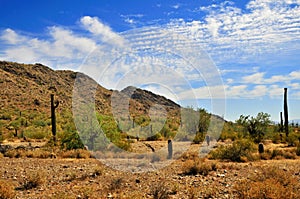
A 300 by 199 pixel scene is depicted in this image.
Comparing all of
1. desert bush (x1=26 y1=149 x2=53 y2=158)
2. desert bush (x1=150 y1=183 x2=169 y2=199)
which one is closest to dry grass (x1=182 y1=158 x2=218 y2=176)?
desert bush (x1=150 y1=183 x2=169 y2=199)

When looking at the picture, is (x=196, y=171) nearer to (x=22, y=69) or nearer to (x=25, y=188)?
(x=25, y=188)

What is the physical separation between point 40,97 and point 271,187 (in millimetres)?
66681

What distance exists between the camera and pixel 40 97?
71812 millimetres

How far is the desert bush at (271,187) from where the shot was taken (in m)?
9.62

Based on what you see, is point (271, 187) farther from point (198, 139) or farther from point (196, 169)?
point (198, 139)

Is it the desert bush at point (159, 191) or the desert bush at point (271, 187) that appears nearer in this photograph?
the desert bush at point (271, 187)

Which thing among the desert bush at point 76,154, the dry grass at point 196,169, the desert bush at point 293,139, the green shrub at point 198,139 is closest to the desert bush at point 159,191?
the dry grass at point 196,169

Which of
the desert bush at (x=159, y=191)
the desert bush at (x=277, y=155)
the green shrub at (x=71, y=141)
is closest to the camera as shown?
the desert bush at (x=159, y=191)

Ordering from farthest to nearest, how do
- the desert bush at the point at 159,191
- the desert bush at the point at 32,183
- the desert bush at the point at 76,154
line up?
the desert bush at the point at 76,154 < the desert bush at the point at 32,183 < the desert bush at the point at 159,191

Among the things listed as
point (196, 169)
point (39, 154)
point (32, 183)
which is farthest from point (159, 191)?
point (39, 154)

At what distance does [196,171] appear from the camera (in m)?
14.5

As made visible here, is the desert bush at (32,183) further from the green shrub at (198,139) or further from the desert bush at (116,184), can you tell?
the green shrub at (198,139)

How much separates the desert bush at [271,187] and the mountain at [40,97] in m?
39.5

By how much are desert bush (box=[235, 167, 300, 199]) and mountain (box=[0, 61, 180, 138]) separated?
3947 cm
